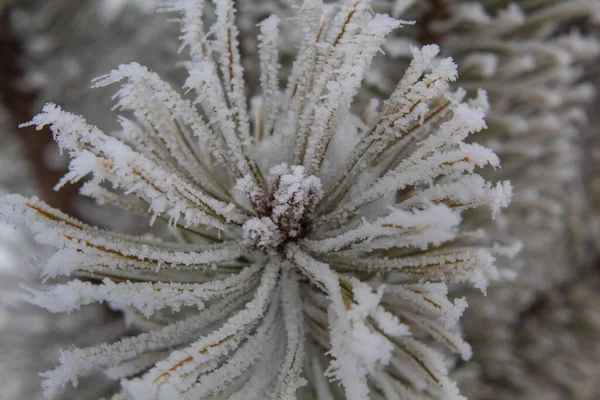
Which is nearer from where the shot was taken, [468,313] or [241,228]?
[241,228]

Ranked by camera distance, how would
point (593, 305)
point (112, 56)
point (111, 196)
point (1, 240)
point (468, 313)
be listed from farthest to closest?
point (593, 305) → point (112, 56) → point (468, 313) → point (1, 240) → point (111, 196)

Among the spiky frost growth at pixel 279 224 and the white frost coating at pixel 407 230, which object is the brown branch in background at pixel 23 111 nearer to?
the spiky frost growth at pixel 279 224

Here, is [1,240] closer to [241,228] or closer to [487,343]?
[241,228]

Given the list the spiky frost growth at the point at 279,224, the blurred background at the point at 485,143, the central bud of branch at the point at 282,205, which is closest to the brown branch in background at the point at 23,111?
the blurred background at the point at 485,143

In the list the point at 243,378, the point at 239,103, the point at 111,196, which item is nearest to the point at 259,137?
the point at 239,103

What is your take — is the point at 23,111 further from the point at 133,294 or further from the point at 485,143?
the point at 485,143

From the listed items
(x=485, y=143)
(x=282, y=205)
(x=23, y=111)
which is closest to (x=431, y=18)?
(x=485, y=143)

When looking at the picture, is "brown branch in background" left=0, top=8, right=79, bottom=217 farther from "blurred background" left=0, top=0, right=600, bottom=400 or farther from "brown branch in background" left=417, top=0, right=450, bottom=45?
"brown branch in background" left=417, top=0, right=450, bottom=45
